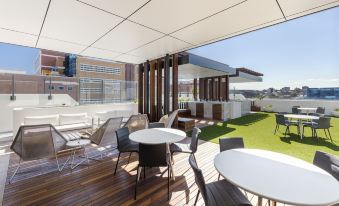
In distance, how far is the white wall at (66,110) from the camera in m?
4.80

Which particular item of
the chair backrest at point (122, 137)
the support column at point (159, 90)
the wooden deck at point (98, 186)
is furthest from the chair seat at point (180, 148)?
the support column at point (159, 90)

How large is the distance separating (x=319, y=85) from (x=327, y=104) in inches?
134

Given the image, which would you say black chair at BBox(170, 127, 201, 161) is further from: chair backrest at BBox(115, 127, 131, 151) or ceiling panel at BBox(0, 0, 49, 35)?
ceiling panel at BBox(0, 0, 49, 35)

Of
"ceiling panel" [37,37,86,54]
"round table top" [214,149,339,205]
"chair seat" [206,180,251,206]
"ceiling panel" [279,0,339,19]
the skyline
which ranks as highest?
the skyline

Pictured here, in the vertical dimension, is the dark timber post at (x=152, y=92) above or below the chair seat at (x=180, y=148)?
above

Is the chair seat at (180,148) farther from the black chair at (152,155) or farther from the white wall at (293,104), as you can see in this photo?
the white wall at (293,104)

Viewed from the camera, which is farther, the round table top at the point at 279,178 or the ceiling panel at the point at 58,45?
the ceiling panel at the point at 58,45

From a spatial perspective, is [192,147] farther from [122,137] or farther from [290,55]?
[290,55]

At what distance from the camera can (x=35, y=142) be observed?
272cm

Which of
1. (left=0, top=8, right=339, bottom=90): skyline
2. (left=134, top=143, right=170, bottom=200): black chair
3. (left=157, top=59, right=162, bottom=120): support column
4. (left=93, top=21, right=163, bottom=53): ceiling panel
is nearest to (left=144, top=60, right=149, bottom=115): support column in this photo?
(left=157, top=59, right=162, bottom=120): support column

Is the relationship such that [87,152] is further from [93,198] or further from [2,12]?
[2,12]

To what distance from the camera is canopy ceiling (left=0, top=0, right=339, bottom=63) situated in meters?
2.25

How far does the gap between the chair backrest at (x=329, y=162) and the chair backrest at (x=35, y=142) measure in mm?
3676

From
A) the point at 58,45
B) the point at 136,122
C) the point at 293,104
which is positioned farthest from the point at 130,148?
the point at 293,104
